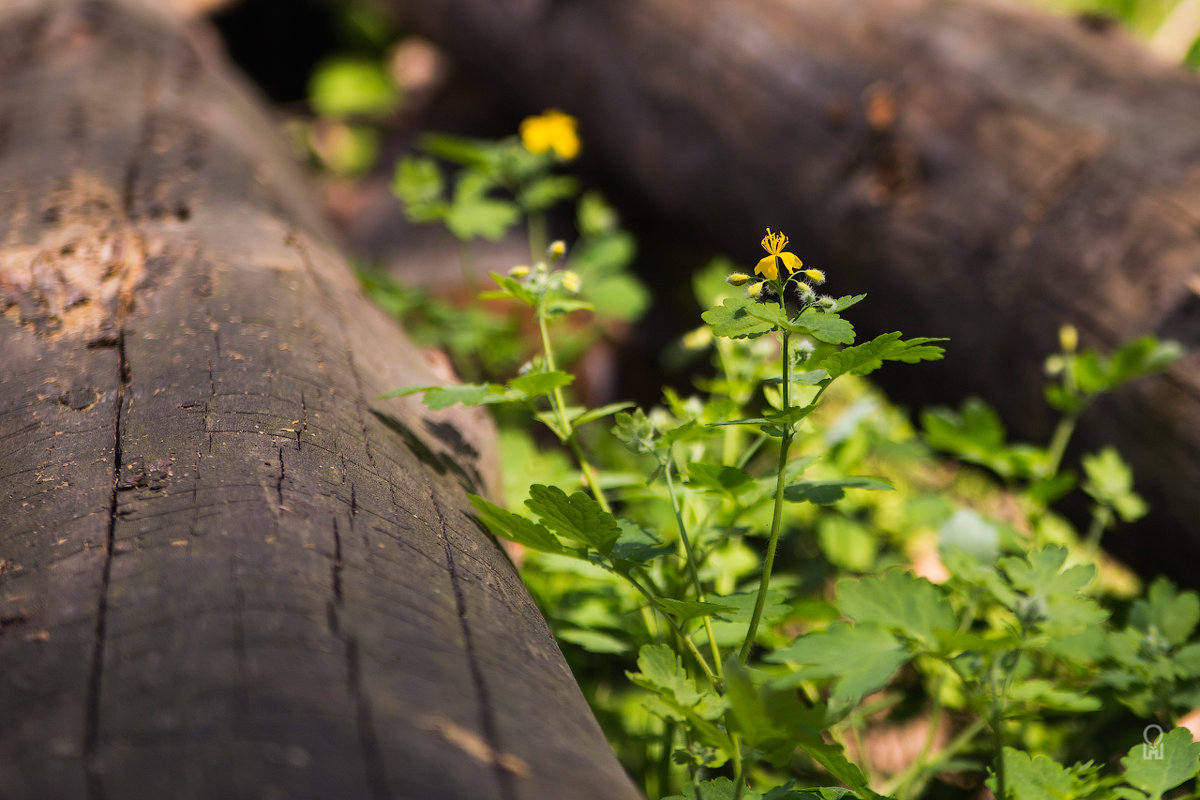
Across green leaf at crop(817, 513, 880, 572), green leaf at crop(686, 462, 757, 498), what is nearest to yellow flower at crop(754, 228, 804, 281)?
green leaf at crop(686, 462, 757, 498)

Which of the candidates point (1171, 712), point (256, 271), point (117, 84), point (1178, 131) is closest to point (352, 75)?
point (117, 84)

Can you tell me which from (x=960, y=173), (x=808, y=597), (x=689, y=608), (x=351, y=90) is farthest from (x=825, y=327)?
(x=351, y=90)

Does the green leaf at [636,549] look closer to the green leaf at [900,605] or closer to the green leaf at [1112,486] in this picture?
the green leaf at [900,605]

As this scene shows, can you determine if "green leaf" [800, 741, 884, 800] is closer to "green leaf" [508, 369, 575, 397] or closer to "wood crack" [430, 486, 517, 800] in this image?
"wood crack" [430, 486, 517, 800]

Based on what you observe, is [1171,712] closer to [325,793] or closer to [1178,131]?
[325,793]

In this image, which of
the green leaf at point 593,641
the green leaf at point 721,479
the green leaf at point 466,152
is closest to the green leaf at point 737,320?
the green leaf at point 721,479
